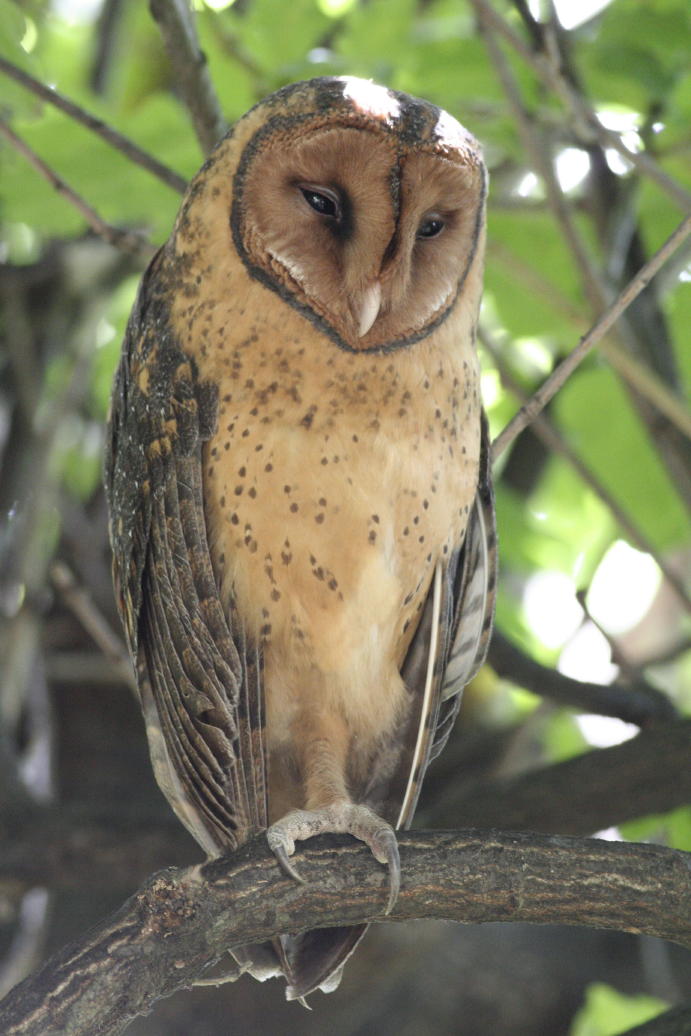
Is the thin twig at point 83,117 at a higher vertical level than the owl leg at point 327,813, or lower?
higher

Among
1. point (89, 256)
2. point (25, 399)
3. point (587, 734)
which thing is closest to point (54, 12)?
point (89, 256)

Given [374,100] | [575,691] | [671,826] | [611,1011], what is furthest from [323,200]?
[611,1011]

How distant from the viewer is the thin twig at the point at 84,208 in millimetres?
2275

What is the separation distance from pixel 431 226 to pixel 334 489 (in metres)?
0.45

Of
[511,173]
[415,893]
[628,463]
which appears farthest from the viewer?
[511,173]

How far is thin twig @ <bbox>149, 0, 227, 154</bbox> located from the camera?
7.49ft

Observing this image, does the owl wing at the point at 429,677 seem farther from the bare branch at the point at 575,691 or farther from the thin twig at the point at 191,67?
the thin twig at the point at 191,67

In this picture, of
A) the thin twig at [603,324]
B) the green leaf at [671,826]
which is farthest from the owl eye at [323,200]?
the green leaf at [671,826]

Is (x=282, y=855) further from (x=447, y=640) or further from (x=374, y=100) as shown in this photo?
(x=374, y=100)

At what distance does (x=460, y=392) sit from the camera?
2.06 meters

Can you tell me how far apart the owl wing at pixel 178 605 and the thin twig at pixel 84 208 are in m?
0.15

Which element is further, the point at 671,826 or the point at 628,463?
the point at 628,463

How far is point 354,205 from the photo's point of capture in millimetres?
1883

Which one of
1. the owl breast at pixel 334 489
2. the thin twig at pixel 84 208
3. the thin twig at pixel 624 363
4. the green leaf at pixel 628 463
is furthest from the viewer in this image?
the green leaf at pixel 628 463
